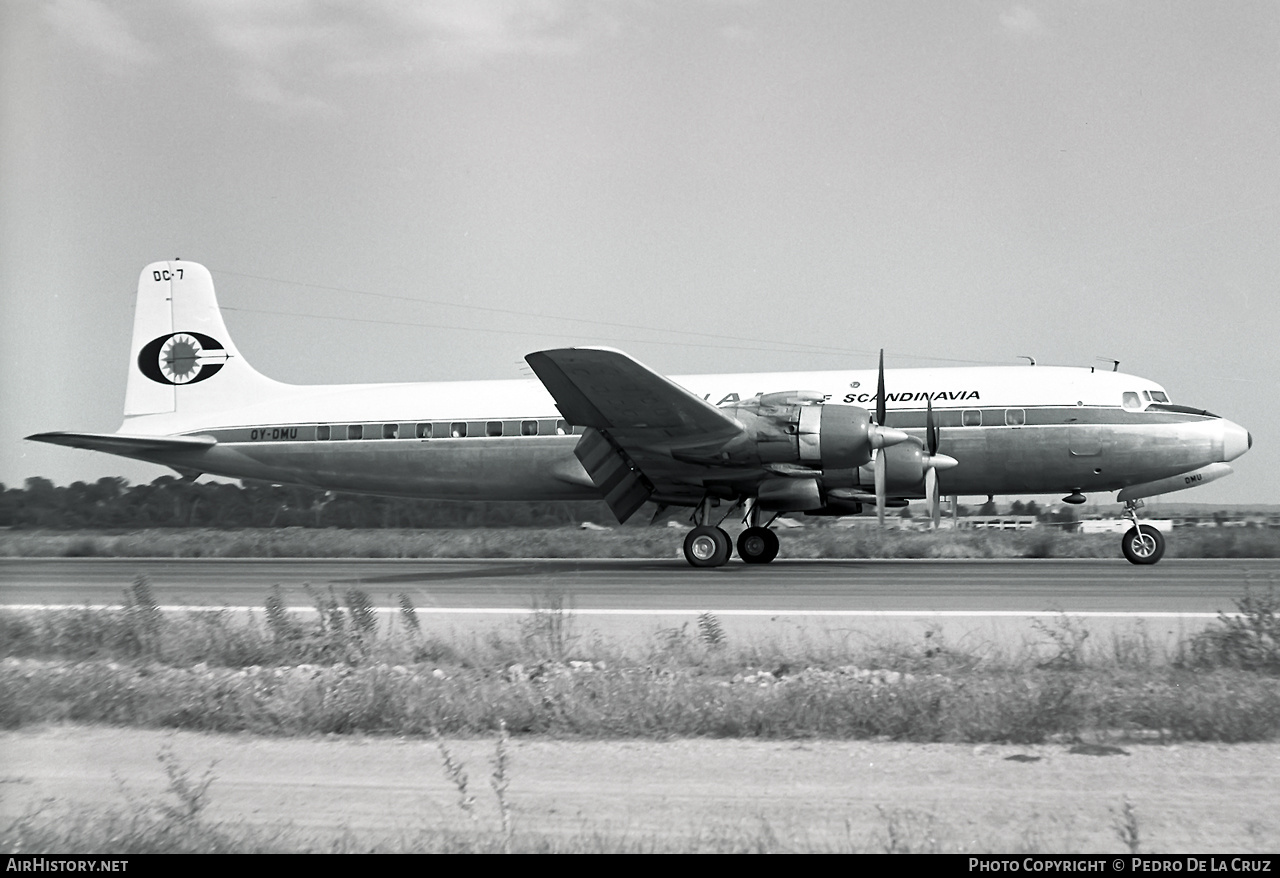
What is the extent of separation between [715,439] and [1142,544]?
922cm

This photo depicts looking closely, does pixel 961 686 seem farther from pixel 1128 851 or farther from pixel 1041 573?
pixel 1041 573

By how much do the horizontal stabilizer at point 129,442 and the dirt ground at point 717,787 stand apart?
1918 centimetres

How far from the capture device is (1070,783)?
5.73 m

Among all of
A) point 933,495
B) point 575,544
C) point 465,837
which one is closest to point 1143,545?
point 933,495

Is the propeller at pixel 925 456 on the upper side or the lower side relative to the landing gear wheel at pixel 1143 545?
upper

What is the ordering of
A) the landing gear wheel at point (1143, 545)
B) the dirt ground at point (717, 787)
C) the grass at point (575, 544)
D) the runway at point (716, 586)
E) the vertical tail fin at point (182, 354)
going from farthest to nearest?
1. the vertical tail fin at point (182, 354)
2. the grass at point (575, 544)
3. the landing gear wheel at point (1143, 545)
4. the runway at point (716, 586)
5. the dirt ground at point (717, 787)

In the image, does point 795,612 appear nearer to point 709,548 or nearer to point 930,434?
point 709,548

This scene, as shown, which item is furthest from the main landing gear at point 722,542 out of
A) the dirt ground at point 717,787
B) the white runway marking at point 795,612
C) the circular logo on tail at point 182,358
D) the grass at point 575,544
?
the circular logo on tail at point 182,358

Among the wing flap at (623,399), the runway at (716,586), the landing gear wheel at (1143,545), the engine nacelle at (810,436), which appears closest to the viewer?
the runway at (716,586)

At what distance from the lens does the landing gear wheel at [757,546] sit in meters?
22.0

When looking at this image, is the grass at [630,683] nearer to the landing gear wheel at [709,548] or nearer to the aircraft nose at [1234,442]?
the landing gear wheel at [709,548]

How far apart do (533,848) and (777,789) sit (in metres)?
1.64

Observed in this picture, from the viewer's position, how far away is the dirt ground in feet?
16.2

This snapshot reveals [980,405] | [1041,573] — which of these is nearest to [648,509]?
[980,405]
